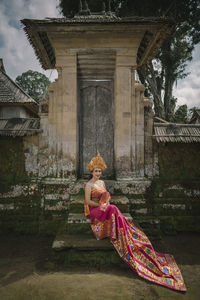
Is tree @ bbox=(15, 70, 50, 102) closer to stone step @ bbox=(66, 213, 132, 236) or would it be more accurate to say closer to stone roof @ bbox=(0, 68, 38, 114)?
stone roof @ bbox=(0, 68, 38, 114)

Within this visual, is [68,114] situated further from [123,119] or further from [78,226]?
[78,226]

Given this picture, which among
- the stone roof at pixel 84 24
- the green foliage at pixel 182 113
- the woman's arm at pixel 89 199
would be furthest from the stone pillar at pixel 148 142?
the green foliage at pixel 182 113

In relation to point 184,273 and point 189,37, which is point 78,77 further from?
point 189,37

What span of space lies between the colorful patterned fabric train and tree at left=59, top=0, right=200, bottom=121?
27.9 feet

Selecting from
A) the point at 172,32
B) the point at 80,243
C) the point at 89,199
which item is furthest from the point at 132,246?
the point at 172,32

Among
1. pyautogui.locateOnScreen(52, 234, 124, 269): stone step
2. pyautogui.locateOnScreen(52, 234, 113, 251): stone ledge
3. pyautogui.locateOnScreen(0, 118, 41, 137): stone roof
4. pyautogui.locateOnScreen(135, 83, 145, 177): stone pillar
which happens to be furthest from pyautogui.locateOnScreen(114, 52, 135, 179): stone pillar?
pyautogui.locateOnScreen(0, 118, 41, 137): stone roof

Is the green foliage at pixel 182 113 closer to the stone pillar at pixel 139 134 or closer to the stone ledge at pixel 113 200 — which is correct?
the stone pillar at pixel 139 134

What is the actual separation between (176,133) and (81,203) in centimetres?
310

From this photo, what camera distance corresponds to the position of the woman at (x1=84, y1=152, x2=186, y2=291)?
10.1 feet

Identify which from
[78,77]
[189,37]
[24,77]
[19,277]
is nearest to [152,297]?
[19,277]

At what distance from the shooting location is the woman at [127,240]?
10.1ft

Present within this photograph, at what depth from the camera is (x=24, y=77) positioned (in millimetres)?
35812

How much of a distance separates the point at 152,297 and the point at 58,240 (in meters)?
1.81

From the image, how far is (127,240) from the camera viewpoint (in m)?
3.27
